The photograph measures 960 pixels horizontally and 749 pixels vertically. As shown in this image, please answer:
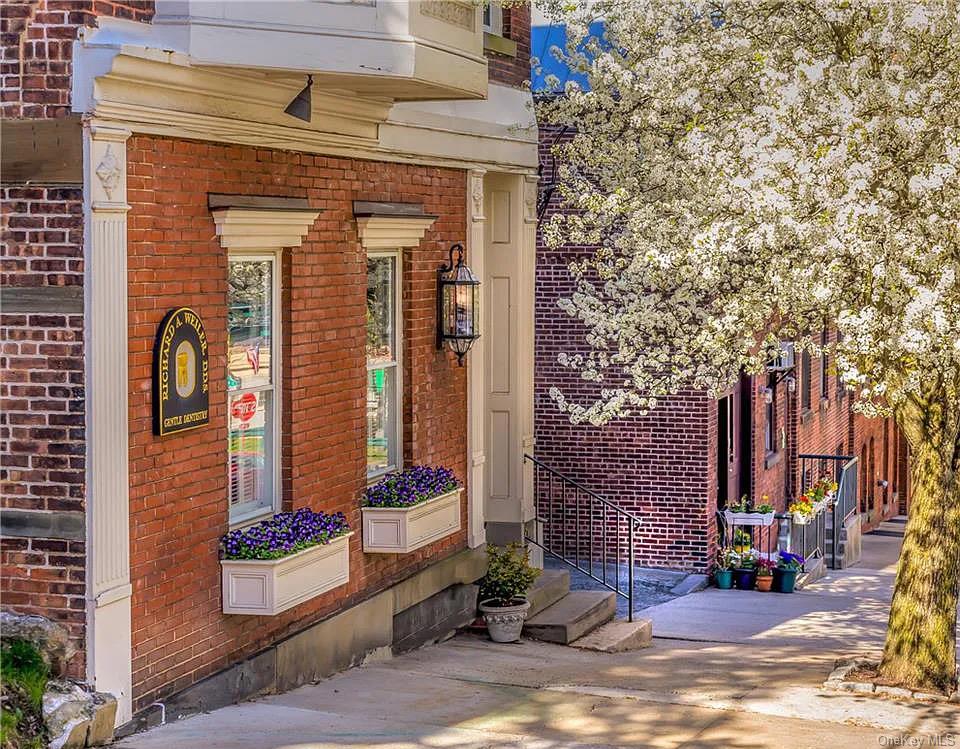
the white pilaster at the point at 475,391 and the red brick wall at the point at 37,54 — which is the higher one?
the red brick wall at the point at 37,54

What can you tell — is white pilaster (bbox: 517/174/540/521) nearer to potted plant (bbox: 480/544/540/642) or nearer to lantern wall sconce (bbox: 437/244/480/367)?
potted plant (bbox: 480/544/540/642)

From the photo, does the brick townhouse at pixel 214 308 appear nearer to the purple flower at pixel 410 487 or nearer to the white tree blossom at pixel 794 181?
the purple flower at pixel 410 487

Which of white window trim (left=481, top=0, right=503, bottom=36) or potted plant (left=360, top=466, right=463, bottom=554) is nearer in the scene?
potted plant (left=360, top=466, right=463, bottom=554)

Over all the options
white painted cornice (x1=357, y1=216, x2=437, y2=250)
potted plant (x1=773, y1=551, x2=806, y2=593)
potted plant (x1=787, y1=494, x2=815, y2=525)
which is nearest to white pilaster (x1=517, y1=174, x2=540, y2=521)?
white painted cornice (x1=357, y1=216, x2=437, y2=250)

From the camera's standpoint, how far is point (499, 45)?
13.7m

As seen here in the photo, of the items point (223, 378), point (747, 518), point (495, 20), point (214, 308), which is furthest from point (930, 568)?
point (747, 518)

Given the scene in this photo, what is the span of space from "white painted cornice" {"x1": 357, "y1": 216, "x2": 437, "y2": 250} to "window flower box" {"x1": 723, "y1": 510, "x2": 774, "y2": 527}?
25.3ft

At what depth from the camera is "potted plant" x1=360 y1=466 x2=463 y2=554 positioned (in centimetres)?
1130

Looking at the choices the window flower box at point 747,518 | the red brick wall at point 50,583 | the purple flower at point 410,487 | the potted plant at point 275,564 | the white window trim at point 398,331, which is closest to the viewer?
the red brick wall at point 50,583

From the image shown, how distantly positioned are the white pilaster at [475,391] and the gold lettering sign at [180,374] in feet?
15.9

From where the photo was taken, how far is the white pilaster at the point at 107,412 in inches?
301

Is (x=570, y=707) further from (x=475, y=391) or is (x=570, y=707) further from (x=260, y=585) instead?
(x=475, y=391)

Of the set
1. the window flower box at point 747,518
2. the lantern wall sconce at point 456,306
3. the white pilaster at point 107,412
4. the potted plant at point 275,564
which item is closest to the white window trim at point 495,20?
the lantern wall sconce at point 456,306

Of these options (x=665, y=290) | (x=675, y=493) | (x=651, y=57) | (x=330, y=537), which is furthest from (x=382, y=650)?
(x=675, y=493)
